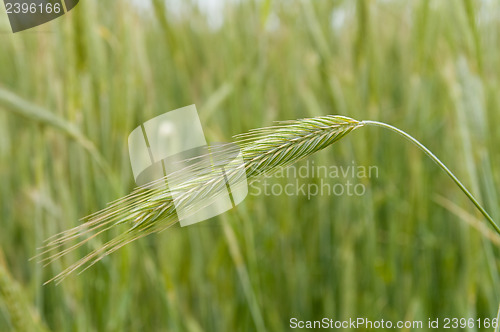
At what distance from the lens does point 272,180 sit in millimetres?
899

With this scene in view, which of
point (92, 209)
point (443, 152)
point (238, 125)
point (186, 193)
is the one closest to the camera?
point (186, 193)

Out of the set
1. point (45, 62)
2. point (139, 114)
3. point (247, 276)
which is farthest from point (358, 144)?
point (45, 62)

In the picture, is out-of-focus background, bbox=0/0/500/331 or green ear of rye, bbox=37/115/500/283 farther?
out-of-focus background, bbox=0/0/500/331

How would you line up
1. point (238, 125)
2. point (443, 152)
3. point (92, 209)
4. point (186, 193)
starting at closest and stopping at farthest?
point (186, 193), point (92, 209), point (238, 125), point (443, 152)

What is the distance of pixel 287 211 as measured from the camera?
827mm

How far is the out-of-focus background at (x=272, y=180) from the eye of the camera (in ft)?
2.16

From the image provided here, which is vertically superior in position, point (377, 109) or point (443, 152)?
point (377, 109)

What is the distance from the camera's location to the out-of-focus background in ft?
2.16

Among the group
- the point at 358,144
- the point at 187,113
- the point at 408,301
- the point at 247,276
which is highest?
the point at 187,113

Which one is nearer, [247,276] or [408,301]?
[247,276]

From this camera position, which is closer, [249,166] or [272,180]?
[249,166]

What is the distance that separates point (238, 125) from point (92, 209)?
0.25 m

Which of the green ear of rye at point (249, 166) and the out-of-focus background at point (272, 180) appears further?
the out-of-focus background at point (272, 180)

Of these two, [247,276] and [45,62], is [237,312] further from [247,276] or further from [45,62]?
[45,62]
